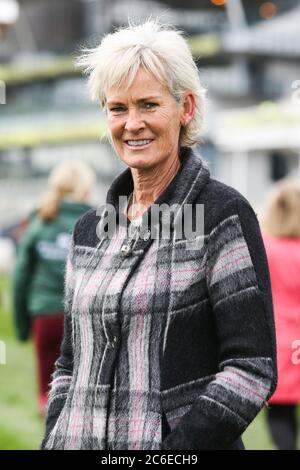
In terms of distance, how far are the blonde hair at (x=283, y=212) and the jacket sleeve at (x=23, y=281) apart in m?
1.73

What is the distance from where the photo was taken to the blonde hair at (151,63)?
2.25 m

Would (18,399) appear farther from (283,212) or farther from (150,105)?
(150,105)

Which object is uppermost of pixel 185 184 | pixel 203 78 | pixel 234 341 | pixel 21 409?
pixel 203 78

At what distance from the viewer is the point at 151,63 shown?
7.35ft

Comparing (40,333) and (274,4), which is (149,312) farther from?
(274,4)

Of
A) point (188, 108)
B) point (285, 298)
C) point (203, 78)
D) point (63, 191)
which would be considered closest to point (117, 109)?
point (188, 108)

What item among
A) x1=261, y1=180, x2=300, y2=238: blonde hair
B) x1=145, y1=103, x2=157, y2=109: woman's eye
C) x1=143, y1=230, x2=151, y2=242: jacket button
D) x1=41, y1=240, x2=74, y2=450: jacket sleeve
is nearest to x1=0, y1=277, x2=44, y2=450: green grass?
x1=261, y1=180, x2=300, y2=238: blonde hair

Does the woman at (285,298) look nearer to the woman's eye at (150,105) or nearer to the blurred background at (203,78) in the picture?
the woman's eye at (150,105)

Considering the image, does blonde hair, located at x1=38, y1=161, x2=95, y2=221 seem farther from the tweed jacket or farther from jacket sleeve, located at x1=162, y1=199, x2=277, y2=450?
jacket sleeve, located at x1=162, y1=199, x2=277, y2=450

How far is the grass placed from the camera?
6022mm

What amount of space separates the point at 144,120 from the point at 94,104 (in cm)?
3654
